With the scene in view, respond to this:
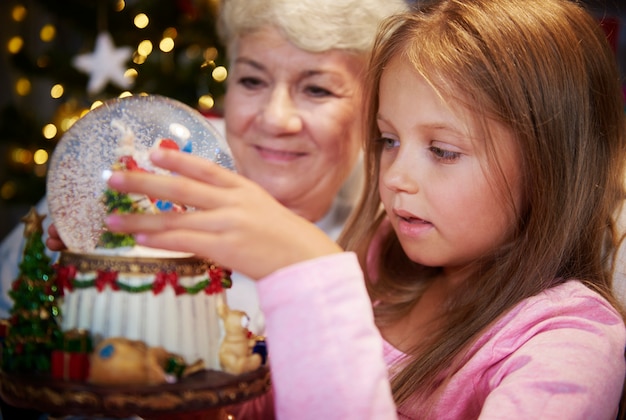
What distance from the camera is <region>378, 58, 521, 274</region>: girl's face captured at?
1175 mm

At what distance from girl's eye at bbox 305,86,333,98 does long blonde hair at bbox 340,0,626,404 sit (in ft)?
1.73

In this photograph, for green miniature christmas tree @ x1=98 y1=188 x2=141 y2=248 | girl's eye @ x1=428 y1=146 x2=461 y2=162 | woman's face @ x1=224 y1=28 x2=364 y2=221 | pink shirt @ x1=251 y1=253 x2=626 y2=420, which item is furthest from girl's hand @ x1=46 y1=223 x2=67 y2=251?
woman's face @ x1=224 y1=28 x2=364 y2=221

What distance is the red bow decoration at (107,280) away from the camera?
893 millimetres

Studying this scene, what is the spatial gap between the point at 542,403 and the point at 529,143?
0.45m

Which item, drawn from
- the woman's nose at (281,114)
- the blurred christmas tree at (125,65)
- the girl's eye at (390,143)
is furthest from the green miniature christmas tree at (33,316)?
the blurred christmas tree at (125,65)

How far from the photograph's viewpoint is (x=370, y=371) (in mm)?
835

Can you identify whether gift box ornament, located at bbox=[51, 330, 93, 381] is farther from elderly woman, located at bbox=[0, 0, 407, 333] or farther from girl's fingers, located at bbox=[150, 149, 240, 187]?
elderly woman, located at bbox=[0, 0, 407, 333]

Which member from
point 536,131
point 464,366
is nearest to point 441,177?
point 536,131

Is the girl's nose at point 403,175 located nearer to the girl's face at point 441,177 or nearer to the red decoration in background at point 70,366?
the girl's face at point 441,177

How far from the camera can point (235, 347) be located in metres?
0.92

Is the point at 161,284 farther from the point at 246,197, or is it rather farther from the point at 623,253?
the point at 623,253

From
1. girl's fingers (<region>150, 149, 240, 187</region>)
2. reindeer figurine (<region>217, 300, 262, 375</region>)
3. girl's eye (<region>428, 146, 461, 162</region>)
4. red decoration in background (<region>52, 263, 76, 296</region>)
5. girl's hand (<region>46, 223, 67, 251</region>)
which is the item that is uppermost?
girl's fingers (<region>150, 149, 240, 187</region>)

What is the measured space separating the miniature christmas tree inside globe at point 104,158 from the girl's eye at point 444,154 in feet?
1.31

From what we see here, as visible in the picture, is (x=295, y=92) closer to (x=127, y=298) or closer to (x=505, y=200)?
(x=505, y=200)
